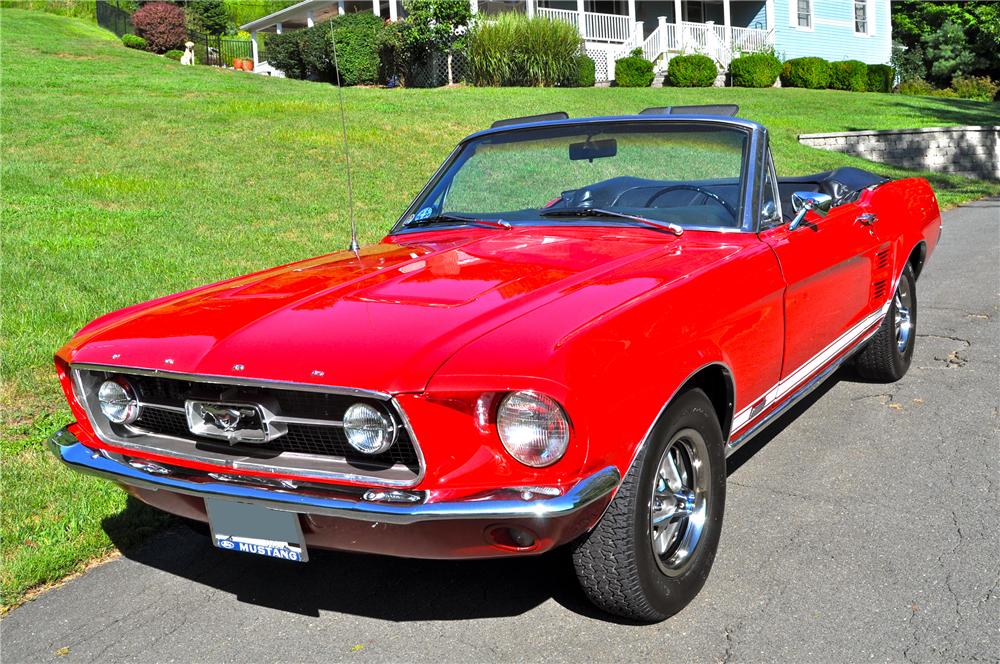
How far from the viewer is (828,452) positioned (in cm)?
465

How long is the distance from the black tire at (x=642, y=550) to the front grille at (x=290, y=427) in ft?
2.02

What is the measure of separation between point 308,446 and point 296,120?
1364cm

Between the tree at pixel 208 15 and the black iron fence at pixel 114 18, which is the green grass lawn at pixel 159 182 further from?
the black iron fence at pixel 114 18

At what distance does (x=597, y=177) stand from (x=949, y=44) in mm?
37110

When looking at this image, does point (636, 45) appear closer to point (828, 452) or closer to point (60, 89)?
point (60, 89)

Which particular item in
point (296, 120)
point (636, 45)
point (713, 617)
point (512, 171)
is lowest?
point (713, 617)

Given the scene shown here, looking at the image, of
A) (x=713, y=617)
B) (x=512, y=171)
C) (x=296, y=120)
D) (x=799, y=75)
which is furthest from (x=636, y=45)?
(x=713, y=617)

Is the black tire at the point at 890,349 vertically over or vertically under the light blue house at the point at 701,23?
under

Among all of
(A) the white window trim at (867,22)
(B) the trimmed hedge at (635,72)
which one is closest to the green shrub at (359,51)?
(B) the trimmed hedge at (635,72)

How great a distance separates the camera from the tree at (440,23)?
25.4m

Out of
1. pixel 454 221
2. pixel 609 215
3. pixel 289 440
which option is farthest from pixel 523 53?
pixel 289 440

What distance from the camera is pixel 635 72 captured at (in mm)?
26281

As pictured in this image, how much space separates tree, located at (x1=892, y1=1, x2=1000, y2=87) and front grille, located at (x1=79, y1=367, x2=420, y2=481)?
37485 mm

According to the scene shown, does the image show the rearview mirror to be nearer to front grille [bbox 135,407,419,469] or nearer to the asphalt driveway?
the asphalt driveway
